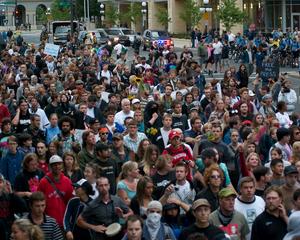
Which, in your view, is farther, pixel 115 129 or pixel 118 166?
pixel 115 129

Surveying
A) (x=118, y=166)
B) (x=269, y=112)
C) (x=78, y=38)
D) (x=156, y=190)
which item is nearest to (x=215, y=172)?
(x=156, y=190)

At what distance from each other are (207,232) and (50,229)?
1.74 meters

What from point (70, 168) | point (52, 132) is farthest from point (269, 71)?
point (70, 168)

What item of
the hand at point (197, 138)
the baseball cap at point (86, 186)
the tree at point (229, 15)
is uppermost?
the tree at point (229, 15)

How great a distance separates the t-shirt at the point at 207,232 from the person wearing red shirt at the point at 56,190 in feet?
6.47

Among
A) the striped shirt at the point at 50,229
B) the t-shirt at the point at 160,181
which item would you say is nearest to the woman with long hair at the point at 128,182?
the t-shirt at the point at 160,181

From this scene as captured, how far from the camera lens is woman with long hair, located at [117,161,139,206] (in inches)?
418

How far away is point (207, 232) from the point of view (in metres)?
8.70

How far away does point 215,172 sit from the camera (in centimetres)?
1024

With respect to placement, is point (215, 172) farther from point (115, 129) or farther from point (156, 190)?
point (115, 129)

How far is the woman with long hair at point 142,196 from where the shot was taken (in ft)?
32.5

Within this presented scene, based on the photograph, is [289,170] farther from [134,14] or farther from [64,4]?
[64,4]

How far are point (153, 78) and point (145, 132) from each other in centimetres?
920

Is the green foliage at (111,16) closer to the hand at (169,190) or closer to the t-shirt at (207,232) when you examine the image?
the hand at (169,190)
